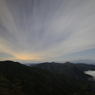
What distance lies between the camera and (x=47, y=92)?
93938mm

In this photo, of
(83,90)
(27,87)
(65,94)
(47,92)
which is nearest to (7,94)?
(83,90)

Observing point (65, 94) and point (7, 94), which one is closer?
point (7, 94)

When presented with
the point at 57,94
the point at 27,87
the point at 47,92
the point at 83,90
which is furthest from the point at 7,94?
the point at 57,94

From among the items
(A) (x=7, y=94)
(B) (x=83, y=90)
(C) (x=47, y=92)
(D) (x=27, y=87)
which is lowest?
(C) (x=47, y=92)

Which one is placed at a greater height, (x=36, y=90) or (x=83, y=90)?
(x=83, y=90)

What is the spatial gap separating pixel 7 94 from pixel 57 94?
92.5 m

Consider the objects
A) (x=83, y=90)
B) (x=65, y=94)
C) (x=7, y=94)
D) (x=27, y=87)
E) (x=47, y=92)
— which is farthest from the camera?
(x=65, y=94)

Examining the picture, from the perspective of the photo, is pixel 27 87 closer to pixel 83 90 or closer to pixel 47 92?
pixel 47 92

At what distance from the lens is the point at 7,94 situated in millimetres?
23766

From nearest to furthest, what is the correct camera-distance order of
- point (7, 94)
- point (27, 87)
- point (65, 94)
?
1. point (7, 94)
2. point (27, 87)
3. point (65, 94)

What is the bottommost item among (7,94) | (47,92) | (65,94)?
(65,94)

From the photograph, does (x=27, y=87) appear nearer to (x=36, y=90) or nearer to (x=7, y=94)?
(x=36, y=90)

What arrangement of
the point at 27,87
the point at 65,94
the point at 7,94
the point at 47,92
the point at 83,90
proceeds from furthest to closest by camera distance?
the point at 65,94
the point at 47,92
the point at 27,87
the point at 83,90
the point at 7,94

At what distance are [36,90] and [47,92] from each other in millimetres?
14228
